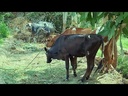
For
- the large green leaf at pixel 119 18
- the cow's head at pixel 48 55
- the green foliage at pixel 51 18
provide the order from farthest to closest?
the cow's head at pixel 48 55 → the green foliage at pixel 51 18 → the large green leaf at pixel 119 18

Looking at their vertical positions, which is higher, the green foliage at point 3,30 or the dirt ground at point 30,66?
the green foliage at point 3,30

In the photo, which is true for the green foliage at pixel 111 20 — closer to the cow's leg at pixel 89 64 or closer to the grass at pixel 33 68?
the grass at pixel 33 68

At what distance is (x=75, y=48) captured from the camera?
7.33ft

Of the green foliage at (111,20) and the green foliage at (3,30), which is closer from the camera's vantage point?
the green foliage at (111,20)

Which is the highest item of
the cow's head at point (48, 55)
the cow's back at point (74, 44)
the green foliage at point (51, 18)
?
the green foliage at point (51, 18)

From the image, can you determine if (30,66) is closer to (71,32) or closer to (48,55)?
(48,55)

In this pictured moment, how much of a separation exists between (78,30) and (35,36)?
0.39 m

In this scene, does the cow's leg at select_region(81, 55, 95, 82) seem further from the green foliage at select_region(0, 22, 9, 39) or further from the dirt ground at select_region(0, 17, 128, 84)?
the green foliage at select_region(0, 22, 9, 39)

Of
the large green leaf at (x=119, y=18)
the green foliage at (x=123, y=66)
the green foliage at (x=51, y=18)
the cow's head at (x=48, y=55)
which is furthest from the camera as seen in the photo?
the cow's head at (x=48, y=55)

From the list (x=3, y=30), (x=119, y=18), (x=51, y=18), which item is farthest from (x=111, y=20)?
(x=3, y=30)

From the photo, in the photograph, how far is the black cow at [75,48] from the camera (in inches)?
83.4

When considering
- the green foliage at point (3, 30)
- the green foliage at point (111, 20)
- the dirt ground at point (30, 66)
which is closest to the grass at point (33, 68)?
the dirt ground at point (30, 66)

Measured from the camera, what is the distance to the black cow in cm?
212
